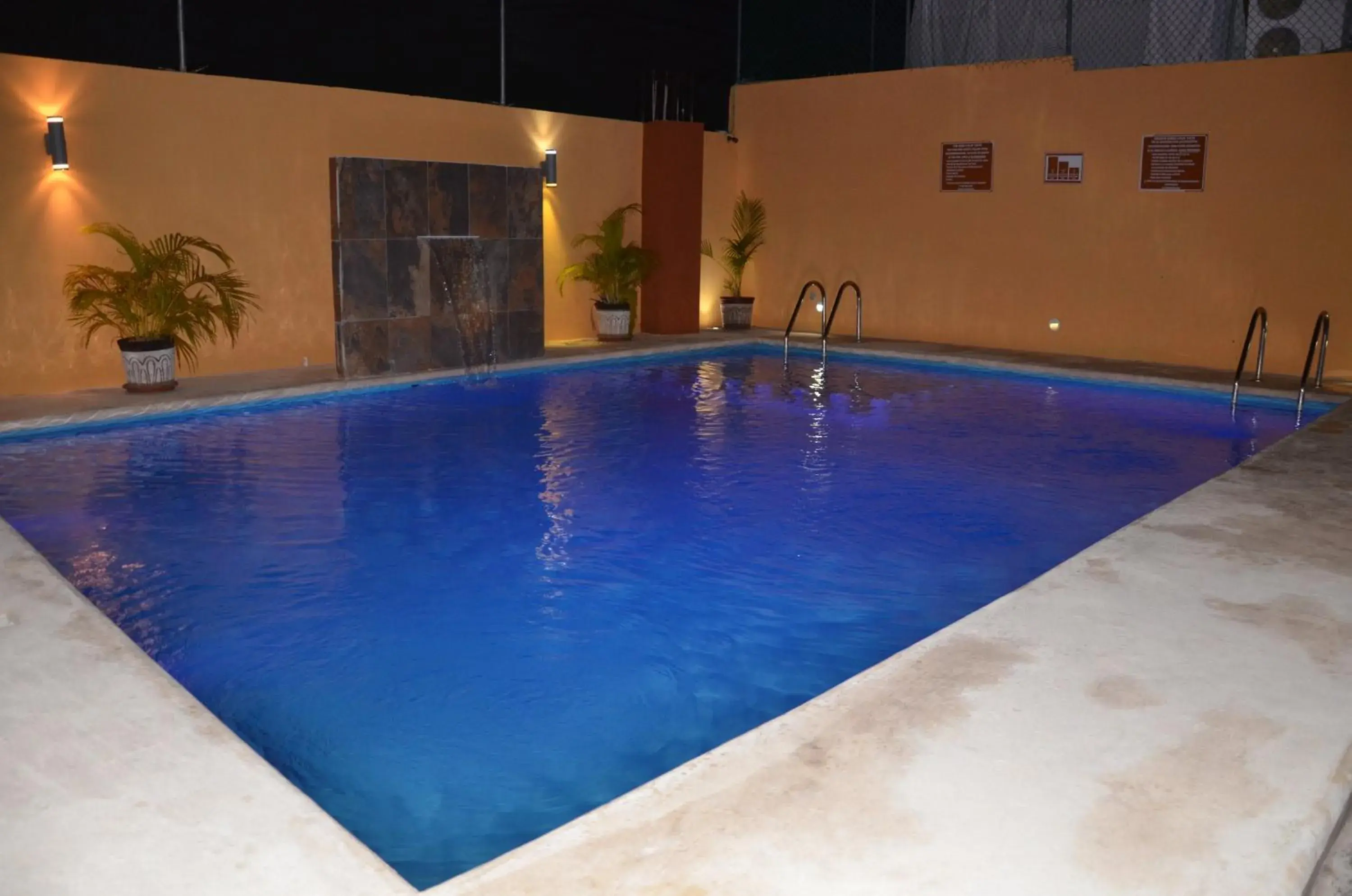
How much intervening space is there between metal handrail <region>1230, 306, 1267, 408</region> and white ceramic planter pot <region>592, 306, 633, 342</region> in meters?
5.62

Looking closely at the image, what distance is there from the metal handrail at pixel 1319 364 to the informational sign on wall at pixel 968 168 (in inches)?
133

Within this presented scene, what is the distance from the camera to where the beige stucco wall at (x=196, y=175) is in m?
7.73

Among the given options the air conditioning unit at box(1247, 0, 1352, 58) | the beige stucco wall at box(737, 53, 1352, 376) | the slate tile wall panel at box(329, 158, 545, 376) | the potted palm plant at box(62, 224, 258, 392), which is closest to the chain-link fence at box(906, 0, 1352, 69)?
the air conditioning unit at box(1247, 0, 1352, 58)

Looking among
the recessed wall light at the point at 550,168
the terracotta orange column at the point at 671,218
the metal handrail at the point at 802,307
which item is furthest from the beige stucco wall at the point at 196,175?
the metal handrail at the point at 802,307

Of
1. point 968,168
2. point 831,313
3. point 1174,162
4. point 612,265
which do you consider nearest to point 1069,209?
point 1174,162

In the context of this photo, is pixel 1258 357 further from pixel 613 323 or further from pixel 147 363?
pixel 147 363

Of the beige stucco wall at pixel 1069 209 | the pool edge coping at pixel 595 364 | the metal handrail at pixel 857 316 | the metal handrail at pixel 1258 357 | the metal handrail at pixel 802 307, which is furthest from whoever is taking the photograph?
the metal handrail at pixel 857 316

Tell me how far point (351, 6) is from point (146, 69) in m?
14.4

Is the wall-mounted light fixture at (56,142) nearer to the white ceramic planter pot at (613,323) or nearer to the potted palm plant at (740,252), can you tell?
the white ceramic planter pot at (613,323)

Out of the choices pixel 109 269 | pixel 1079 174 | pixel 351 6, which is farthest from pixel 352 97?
pixel 351 6

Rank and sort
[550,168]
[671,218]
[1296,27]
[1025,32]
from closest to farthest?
[1296,27]
[550,168]
[1025,32]
[671,218]

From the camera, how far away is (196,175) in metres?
8.58

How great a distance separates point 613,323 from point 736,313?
1.92 metres

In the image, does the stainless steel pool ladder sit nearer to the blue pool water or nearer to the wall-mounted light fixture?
the blue pool water
